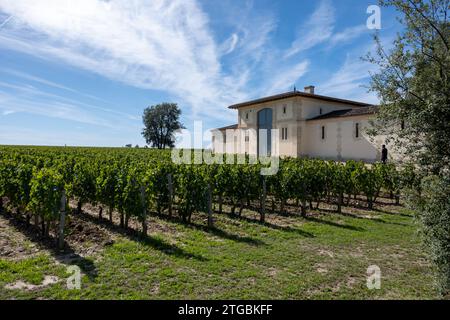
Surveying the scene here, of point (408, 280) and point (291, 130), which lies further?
point (291, 130)

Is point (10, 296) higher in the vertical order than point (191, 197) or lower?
lower

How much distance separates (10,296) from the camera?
4.62 m

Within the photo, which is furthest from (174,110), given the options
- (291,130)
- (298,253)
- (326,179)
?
(298,253)

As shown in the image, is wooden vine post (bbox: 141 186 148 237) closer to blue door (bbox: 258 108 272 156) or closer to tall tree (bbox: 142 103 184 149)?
blue door (bbox: 258 108 272 156)

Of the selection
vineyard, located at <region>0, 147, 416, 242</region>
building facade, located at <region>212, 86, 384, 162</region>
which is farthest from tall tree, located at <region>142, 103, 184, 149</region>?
vineyard, located at <region>0, 147, 416, 242</region>

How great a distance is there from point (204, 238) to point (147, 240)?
1383mm

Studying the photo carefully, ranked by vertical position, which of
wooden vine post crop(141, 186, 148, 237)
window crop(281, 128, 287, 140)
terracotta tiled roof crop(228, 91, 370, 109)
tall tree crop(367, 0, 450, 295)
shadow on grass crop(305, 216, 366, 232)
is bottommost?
shadow on grass crop(305, 216, 366, 232)

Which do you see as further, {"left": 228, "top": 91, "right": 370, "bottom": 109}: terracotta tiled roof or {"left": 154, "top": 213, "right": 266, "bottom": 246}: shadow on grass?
{"left": 228, "top": 91, "right": 370, "bottom": 109}: terracotta tiled roof

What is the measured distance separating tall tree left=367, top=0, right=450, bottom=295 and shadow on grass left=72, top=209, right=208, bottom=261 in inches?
159

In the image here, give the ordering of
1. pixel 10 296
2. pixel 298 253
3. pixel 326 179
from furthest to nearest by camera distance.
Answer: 1. pixel 326 179
2. pixel 298 253
3. pixel 10 296

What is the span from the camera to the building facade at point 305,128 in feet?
94.9

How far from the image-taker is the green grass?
4852 millimetres
